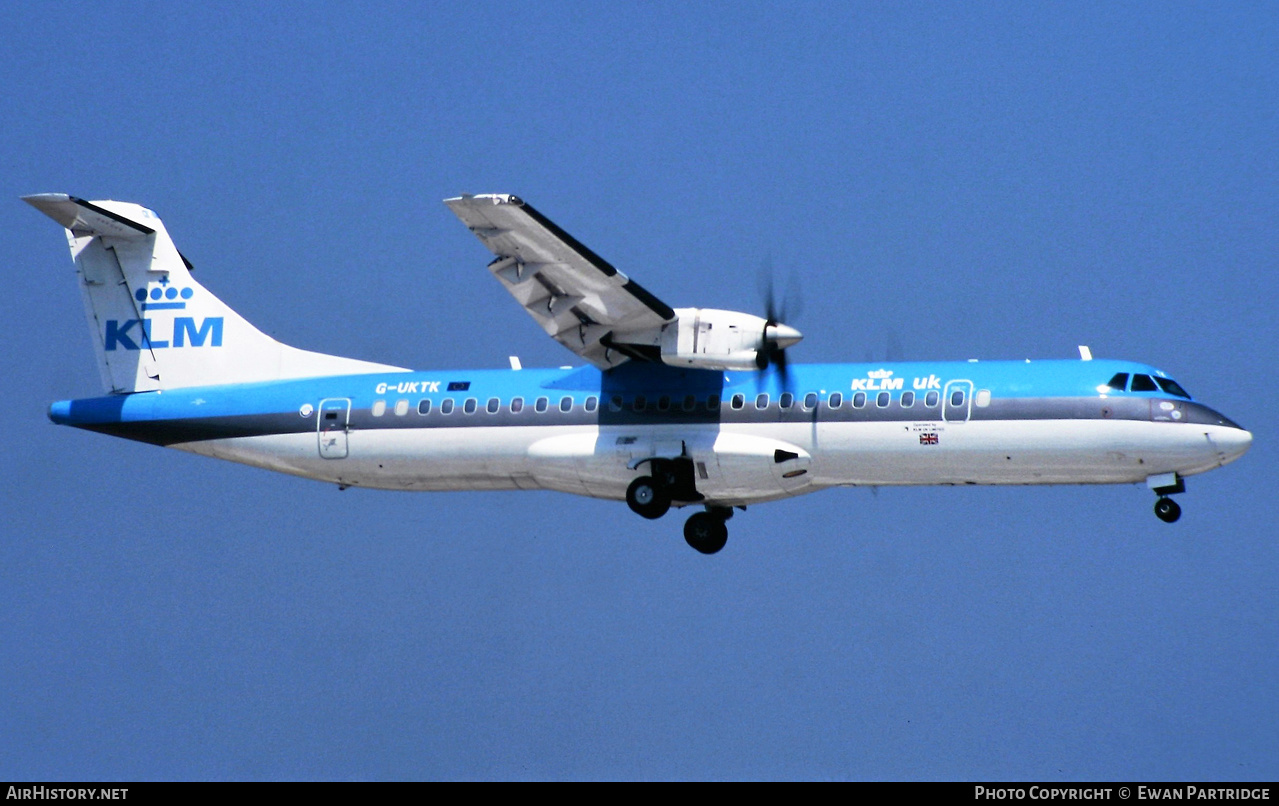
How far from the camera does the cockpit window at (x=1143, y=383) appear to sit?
26.3 m

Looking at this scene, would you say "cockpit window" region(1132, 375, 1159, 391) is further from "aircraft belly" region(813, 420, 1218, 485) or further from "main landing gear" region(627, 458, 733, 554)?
"main landing gear" region(627, 458, 733, 554)

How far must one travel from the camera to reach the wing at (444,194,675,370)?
2605cm

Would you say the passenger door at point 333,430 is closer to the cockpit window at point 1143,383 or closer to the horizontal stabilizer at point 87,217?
the horizontal stabilizer at point 87,217

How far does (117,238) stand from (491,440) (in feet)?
25.5

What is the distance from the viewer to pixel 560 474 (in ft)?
93.9

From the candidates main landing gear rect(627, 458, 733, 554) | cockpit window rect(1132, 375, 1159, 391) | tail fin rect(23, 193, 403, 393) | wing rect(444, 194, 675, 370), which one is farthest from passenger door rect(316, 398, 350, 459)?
cockpit window rect(1132, 375, 1159, 391)

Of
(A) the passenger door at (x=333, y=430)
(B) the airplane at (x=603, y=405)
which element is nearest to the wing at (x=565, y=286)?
(B) the airplane at (x=603, y=405)

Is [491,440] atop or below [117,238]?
below

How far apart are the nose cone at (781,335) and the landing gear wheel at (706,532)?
4.16m

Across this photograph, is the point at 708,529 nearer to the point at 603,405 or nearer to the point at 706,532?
the point at 706,532

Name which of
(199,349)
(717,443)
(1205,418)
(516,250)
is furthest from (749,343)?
(199,349)

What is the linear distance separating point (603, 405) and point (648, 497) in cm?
165
